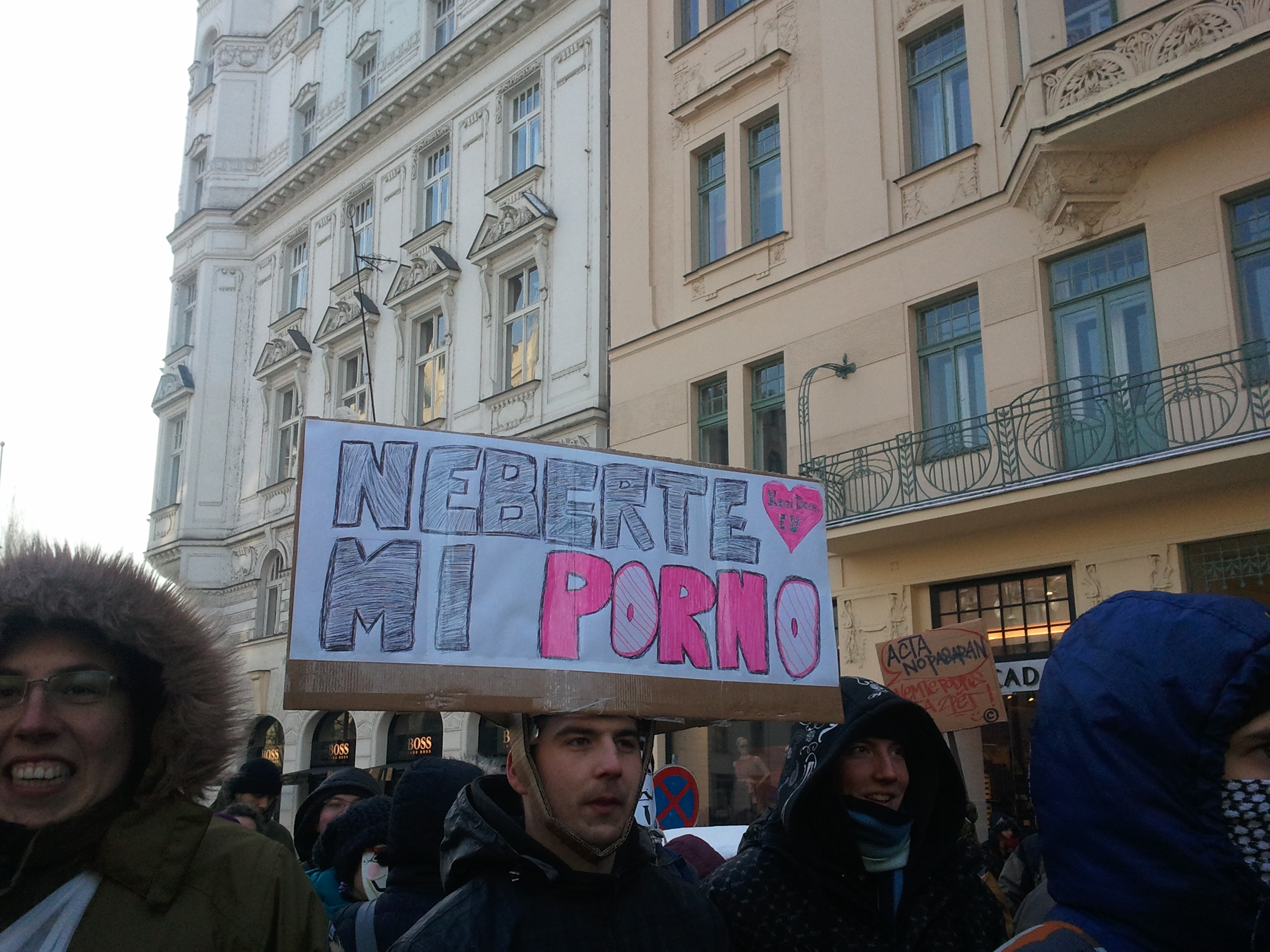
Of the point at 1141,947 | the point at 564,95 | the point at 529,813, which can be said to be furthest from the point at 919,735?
the point at 564,95

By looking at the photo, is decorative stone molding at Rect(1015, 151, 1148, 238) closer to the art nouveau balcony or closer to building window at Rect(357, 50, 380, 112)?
the art nouveau balcony

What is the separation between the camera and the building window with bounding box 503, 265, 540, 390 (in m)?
18.7

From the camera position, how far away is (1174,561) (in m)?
10.6

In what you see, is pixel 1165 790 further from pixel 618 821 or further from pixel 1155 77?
pixel 1155 77

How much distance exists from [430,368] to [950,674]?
14.4m

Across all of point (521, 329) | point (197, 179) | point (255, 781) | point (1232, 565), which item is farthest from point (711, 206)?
point (197, 179)

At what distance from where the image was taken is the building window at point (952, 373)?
40.8 ft

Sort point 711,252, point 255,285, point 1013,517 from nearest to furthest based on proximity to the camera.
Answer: point 1013,517, point 711,252, point 255,285

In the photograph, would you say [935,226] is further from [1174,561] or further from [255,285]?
[255,285]

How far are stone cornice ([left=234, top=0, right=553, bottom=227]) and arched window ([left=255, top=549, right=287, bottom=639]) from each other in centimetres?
898

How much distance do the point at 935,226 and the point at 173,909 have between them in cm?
1241

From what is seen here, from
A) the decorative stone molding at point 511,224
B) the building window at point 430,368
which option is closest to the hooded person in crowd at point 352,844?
the decorative stone molding at point 511,224

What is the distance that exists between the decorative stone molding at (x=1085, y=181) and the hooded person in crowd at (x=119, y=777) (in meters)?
10.9

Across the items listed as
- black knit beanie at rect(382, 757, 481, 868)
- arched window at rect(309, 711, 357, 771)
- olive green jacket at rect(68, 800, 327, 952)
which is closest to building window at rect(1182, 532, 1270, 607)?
black knit beanie at rect(382, 757, 481, 868)
